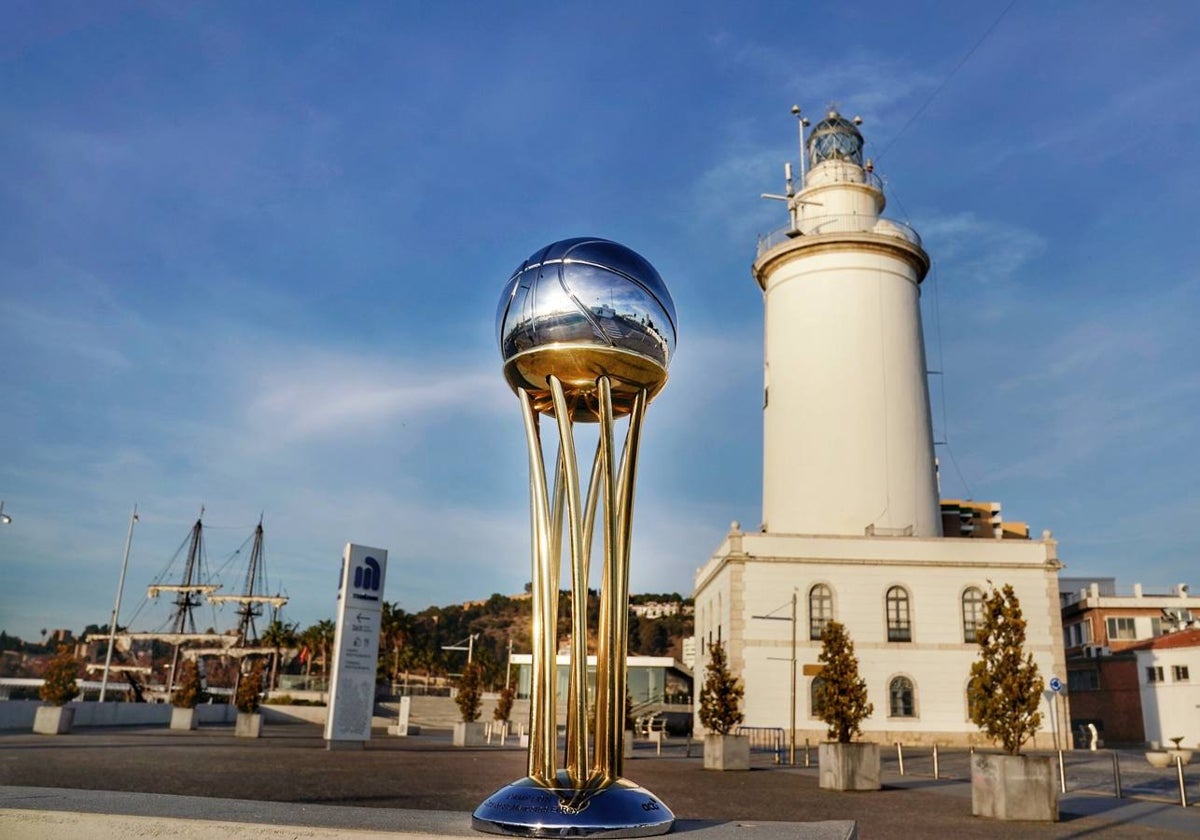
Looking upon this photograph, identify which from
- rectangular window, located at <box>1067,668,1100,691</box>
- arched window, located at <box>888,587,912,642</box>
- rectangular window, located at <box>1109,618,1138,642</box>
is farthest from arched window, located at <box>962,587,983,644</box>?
rectangular window, located at <box>1109,618,1138,642</box>

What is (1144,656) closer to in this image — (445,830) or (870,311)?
(870,311)

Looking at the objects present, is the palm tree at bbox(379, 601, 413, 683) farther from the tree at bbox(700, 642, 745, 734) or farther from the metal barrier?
the tree at bbox(700, 642, 745, 734)

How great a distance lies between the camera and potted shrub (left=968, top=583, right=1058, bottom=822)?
1580 cm

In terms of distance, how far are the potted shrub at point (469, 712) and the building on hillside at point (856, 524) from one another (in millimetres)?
11056

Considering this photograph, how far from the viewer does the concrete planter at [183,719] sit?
3825cm

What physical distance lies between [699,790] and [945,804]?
4.80 m

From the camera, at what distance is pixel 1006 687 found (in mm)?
18031

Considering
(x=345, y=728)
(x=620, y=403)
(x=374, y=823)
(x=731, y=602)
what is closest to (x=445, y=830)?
(x=374, y=823)

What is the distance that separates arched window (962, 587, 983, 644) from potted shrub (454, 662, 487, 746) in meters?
20.9

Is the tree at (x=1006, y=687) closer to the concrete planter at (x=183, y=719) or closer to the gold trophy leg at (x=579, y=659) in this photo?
the gold trophy leg at (x=579, y=659)

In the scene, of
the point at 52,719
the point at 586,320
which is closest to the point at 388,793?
the point at 586,320

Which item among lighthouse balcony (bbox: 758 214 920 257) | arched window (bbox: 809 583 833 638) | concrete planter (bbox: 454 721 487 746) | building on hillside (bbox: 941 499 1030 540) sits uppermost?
lighthouse balcony (bbox: 758 214 920 257)

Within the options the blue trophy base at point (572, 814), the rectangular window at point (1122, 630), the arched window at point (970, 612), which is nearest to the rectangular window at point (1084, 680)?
the rectangular window at point (1122, 630)

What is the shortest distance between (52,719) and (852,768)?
2562 cm
